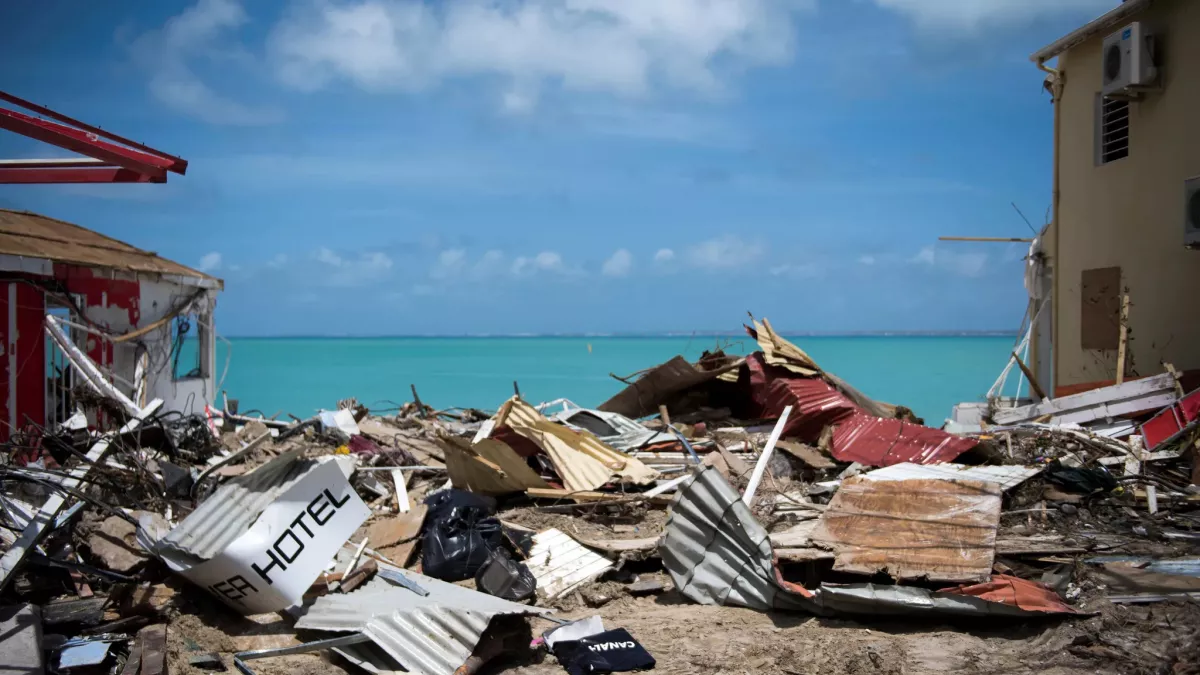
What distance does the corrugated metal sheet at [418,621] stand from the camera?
5789mm

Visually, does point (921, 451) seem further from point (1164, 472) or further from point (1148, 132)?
point (1148, 132)

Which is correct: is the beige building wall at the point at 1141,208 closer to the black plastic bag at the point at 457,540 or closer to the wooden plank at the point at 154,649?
the black plastic bag at the point at 457,540

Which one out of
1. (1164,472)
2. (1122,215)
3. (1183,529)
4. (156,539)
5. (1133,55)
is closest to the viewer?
(156,539)

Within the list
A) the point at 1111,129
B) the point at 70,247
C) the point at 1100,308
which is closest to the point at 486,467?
the point at 70,247

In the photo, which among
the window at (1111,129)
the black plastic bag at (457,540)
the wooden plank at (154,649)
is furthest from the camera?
the window at (1111,129)

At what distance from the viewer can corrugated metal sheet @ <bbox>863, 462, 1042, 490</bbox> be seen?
8.59 metres

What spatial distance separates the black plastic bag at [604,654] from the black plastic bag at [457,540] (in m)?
1.74

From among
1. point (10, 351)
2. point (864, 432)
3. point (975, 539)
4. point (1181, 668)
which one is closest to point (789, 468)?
point (864, 432)

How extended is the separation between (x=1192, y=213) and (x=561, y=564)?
9393 millimetres

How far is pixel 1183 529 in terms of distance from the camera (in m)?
7.65

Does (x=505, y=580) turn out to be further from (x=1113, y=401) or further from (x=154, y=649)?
(x=1113, y=401)

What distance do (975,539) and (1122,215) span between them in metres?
8.93

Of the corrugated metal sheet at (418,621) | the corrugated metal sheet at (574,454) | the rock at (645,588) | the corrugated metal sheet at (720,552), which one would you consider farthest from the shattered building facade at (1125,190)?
the corrugated metal sheet at (418,621)

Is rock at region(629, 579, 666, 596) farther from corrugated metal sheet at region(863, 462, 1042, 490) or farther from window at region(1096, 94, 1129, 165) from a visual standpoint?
window at region(1096, 94, 1129, 165)
